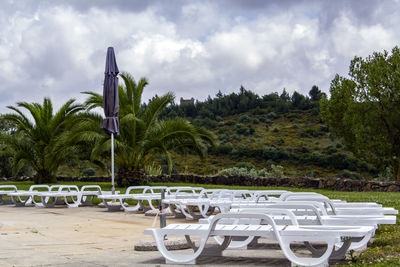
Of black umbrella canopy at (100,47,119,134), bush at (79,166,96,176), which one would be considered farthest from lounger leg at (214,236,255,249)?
bush at (79,166,96,176)

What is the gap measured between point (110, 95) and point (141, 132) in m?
5.23

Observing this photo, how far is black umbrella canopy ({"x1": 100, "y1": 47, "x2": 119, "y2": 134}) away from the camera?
47.1 feet

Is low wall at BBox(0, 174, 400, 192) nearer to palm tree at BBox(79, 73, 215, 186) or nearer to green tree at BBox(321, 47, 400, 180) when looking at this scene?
palm tree at BBox(79, 73, 215, 186)

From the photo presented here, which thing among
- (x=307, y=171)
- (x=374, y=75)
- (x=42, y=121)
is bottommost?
(x=307, y=171)

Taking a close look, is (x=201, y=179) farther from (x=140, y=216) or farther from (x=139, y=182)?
(x=140, y=216)

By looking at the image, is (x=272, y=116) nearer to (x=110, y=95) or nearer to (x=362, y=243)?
(x=110, y=95)

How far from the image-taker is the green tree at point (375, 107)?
3148 cm

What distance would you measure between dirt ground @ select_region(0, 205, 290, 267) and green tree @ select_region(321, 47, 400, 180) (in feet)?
79.2

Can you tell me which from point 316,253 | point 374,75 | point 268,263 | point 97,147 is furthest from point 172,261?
point 374,75

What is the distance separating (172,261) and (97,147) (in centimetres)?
1343

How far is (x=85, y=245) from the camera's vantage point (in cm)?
655

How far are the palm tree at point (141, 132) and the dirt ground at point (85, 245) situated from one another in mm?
9046

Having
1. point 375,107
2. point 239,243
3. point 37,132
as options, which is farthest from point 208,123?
point 239,243

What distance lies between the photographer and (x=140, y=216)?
1090 centimetres
